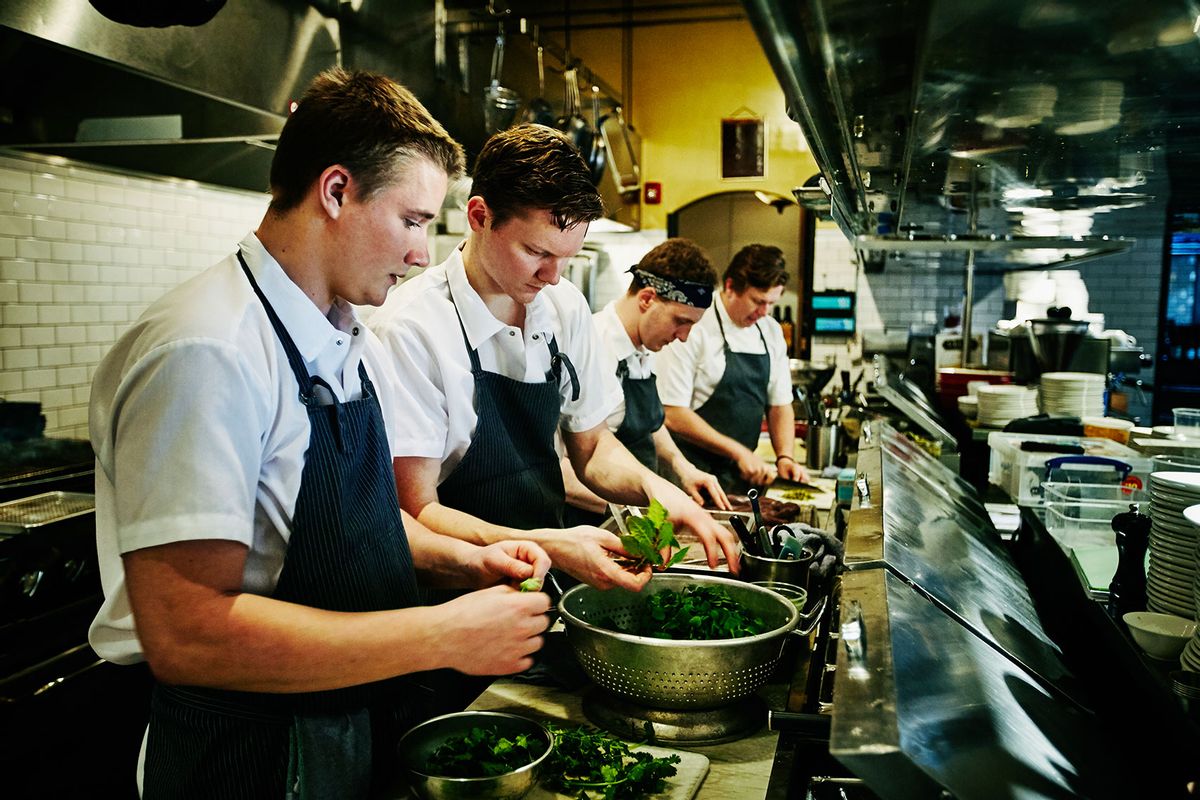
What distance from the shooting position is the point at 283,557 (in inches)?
56.8

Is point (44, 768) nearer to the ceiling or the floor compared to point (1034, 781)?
nearer to the floor

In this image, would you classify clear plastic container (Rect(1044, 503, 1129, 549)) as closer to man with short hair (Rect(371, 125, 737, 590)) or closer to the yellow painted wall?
man with short hair (Rect(371, 125, 737, 590))

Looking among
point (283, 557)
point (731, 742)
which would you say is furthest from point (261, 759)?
point (731, 742)

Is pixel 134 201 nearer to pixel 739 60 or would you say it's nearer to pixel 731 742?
pixel 731 742

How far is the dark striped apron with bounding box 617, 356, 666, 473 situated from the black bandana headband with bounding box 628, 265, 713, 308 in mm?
325

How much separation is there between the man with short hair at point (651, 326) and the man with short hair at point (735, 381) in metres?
0.59

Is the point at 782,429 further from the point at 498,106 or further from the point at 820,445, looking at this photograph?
the point at 498,106

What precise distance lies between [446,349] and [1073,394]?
355cm

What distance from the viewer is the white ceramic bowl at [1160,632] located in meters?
1.55

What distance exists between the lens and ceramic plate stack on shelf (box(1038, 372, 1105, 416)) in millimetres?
4438

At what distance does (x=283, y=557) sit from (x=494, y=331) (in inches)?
37.9

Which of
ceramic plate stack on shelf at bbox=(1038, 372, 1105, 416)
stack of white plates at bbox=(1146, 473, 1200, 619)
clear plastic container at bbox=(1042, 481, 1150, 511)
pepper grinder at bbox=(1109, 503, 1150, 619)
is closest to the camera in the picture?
stack of white plates at bbox=(1146, 473, 1200, 619)

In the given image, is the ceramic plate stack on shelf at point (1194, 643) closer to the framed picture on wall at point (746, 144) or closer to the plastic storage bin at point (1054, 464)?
the plastic storage bin at point (1054, 464)

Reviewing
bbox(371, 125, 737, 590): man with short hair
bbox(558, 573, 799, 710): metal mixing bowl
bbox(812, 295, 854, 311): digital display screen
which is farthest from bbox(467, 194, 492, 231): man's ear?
bbox(812, 295, 854, 311): digital display screen
